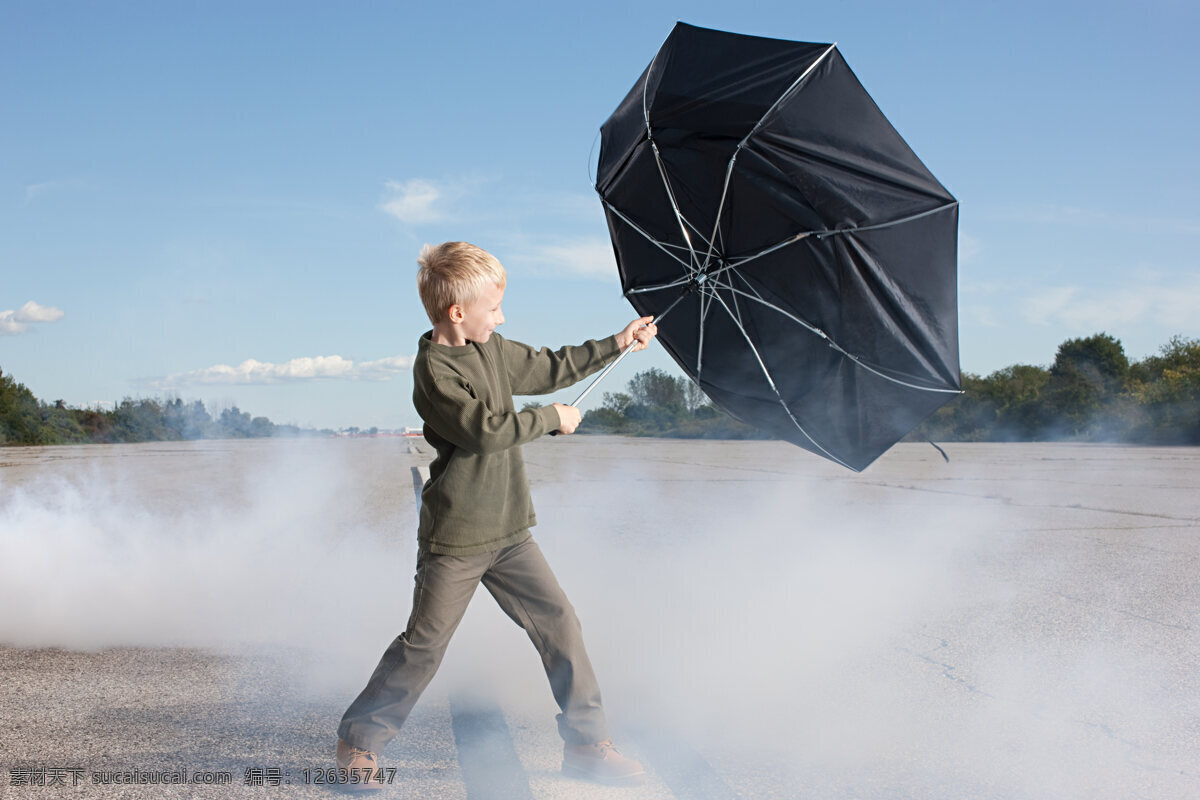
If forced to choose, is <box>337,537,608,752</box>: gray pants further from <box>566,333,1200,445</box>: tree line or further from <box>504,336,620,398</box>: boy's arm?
<box>566,333,1200,445</box>: tree line

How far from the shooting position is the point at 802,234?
327cm

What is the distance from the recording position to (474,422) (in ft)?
8.51

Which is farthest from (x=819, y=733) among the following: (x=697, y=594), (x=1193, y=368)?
(x=1193, y=368)

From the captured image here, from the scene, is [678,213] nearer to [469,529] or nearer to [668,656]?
[469,529]

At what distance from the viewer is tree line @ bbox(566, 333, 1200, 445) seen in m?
27.8

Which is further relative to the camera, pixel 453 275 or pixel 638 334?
pixel 638 334

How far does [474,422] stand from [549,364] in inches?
20.8

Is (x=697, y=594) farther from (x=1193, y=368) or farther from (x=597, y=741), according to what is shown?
(x=1193, y=368)

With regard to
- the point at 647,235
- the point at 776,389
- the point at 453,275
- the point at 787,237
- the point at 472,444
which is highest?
the point at 647,235

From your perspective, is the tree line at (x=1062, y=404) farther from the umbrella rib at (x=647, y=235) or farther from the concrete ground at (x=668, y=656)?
the umbrella rib at (x=647, y=235)

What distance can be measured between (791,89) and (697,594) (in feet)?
10.5

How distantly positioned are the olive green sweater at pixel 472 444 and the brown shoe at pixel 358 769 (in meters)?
0.69

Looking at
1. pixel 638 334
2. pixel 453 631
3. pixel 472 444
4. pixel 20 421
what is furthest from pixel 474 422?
pixel 20 421

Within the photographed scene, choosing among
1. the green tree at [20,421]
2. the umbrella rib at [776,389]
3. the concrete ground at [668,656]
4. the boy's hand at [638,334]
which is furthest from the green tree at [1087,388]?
the green tree at [20,421]
